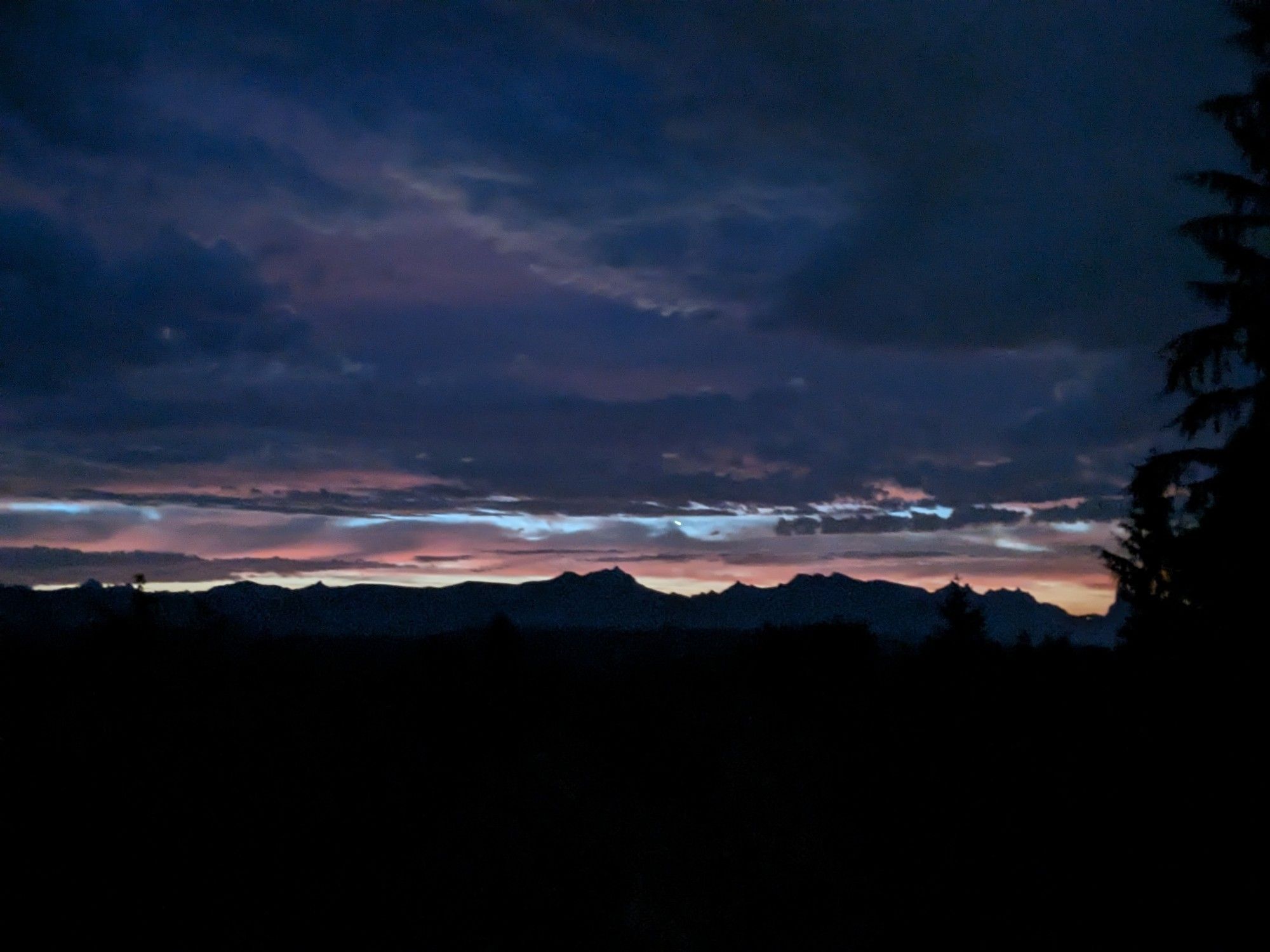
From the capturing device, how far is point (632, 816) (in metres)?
13.1

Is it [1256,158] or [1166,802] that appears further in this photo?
[1256,158]

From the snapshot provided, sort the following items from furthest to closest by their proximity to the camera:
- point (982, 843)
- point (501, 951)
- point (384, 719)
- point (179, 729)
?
point (384, 719) < point (179, 729) < point (982, 843) < point (501, 951)

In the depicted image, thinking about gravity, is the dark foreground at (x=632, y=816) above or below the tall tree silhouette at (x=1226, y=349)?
below

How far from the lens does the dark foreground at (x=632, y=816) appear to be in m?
9.36

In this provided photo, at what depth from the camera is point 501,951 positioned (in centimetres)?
978

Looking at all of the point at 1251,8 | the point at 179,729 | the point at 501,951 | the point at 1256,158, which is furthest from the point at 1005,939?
the point at 1251,8

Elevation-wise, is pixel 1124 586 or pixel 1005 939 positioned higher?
pixel 1124 586

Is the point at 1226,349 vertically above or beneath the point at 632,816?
above

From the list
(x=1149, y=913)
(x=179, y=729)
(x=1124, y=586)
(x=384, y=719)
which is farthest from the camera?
(x=1124, y=586)

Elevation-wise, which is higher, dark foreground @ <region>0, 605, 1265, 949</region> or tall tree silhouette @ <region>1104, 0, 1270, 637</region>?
tall tree silhouette @ <region>1104, 0, 1270, 637</region>

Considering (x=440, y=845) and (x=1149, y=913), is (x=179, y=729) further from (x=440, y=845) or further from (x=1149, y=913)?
(x=1149, y=913)

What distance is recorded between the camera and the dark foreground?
9.36 metres

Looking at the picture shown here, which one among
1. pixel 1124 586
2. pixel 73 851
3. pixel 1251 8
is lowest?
pixel 73 851

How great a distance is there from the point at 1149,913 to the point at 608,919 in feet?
19.3
